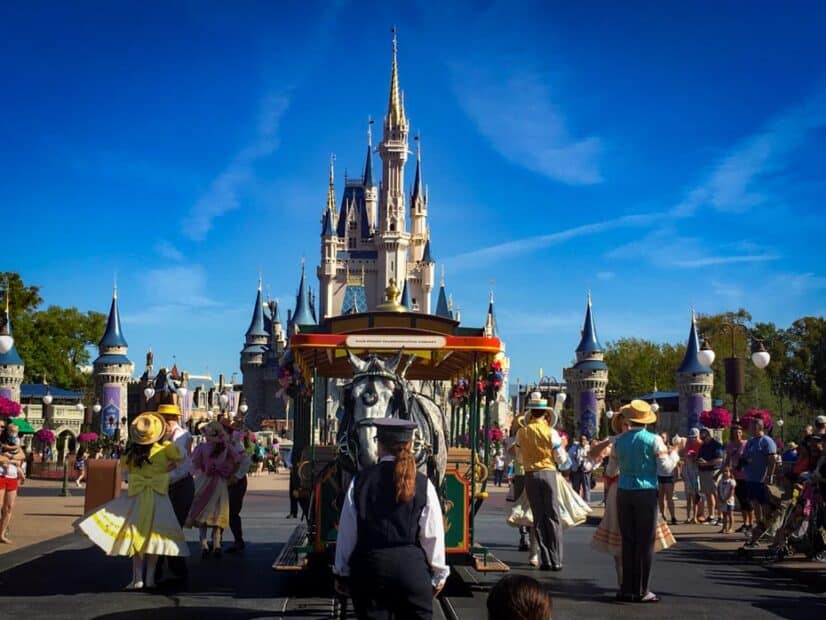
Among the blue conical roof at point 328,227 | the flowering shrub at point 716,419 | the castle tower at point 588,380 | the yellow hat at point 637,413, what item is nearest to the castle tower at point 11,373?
the castle tower at point 588,380

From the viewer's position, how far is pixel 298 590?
9.15 meters

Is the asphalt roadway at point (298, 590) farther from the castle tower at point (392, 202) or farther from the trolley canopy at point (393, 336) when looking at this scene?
the castle tower at point (392, 202)

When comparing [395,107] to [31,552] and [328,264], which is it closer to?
[328,264]

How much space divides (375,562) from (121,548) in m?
4.63

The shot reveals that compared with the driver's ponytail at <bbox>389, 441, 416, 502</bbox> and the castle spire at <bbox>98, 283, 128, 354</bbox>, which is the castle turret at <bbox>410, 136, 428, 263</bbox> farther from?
the driver's ponytail at <bbox>389, 441, 416, 502</bbox>

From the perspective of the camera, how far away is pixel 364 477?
5.16m

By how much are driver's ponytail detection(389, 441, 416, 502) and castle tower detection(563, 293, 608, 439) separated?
2822 inches

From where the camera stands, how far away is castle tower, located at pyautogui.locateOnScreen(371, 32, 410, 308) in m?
118

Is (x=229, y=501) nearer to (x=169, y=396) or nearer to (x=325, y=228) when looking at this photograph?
(x=169, y=396)

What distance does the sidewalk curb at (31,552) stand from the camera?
10788 mm

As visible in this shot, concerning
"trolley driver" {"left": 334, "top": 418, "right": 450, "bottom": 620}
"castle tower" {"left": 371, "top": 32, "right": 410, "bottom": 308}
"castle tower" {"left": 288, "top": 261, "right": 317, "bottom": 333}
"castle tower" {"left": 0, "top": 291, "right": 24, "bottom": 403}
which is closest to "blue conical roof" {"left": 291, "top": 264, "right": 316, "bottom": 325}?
"castle tower" {"left": 288, "top": 261, "right": 317, "bottom": 333}

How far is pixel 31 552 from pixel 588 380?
6787cm

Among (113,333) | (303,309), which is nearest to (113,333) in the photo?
(113,333)

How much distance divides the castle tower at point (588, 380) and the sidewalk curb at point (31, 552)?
64.4 meters
